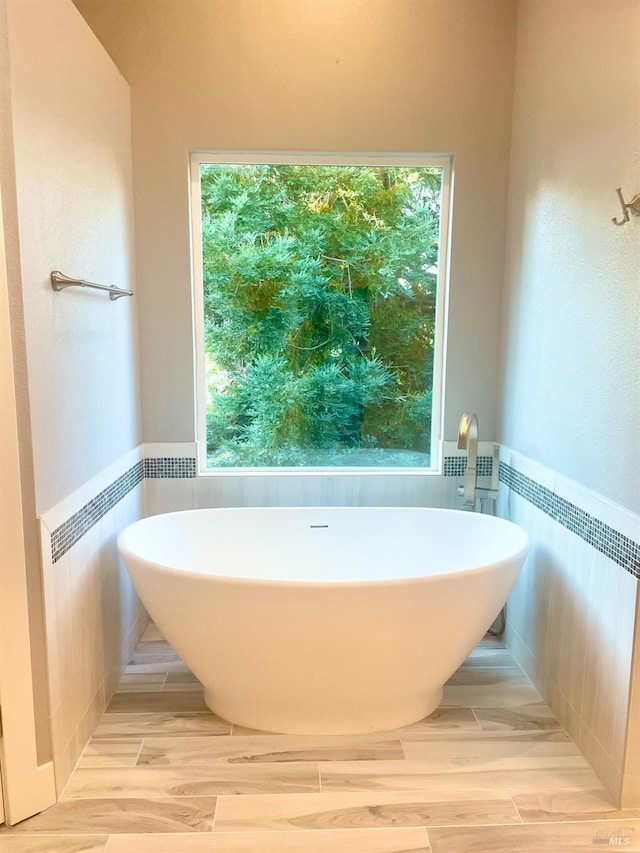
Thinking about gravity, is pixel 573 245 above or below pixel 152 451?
above

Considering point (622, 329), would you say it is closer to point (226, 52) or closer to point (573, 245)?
point (573, 245)

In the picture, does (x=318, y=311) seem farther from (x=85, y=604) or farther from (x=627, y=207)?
(x=85, y=604)

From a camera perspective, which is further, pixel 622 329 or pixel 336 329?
pixel 336 329

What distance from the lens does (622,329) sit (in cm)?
182

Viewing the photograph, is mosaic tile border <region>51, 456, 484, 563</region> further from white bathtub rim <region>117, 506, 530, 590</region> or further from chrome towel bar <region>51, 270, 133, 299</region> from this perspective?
chrome towel bar <region>51, 270, 133, 299</region>

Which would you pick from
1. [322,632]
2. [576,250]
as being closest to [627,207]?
[576,250]

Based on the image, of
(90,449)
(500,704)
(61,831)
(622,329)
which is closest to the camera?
(61,831)

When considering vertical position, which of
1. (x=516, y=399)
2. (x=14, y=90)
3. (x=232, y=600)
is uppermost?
(x=14, y=90)

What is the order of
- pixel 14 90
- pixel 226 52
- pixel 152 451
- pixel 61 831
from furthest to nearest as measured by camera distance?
1. pixel 152 451
2. pixel 226 52
3. pixel 61 831
4. pixel 14 90

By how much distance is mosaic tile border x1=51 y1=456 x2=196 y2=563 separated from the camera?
6.05 ft

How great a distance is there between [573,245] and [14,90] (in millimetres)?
1770

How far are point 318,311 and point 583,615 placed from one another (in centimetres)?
167

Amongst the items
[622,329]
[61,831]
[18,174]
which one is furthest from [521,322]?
[61,831]

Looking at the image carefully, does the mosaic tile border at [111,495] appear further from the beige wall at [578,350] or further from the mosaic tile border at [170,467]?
the beige wall at [578,350]
